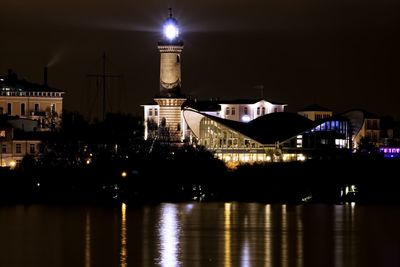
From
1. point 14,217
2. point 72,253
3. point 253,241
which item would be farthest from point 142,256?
point 14,217

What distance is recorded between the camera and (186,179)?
4107 inches

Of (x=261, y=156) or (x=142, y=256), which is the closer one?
(x=142, y=256)

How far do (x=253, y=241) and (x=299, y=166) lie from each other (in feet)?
110

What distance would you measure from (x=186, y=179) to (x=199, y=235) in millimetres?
27308

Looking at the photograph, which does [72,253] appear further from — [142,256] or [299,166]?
[299,166]

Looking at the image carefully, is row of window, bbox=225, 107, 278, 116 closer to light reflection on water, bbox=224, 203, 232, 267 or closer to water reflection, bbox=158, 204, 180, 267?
light reflection on water, bbox=224, 203, 232, 267

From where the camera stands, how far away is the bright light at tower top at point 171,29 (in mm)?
122312

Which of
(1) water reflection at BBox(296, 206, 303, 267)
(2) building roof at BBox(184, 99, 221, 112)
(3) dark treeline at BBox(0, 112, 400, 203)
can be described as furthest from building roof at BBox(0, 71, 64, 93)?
(1) water reflection at BBox(296, 206, 303, 267)

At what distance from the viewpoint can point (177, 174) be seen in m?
104

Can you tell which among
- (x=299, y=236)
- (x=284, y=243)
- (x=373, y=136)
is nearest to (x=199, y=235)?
(x=299, y=236)

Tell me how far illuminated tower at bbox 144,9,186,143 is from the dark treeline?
39.2 feet

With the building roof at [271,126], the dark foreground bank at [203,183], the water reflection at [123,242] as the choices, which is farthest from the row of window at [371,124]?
the water reflection at [123,242]

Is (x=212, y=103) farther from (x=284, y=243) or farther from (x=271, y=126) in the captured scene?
(x=284, y=243)

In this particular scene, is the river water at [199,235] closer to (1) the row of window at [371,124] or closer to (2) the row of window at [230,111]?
(2) the row of window at [230,111]
